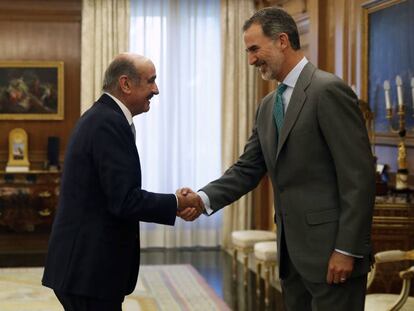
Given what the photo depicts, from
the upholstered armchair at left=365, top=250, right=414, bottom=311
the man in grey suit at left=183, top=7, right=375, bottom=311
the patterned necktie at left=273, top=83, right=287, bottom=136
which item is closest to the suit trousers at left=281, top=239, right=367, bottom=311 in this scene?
the man in grey suit at left=183, top=7, right=375, bottom=311

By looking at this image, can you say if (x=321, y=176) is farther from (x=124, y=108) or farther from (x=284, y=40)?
(x=124, y=108)

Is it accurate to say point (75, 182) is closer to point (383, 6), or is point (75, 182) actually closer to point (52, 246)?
point (52, 246)

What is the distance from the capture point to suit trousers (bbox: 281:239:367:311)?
3.03 m

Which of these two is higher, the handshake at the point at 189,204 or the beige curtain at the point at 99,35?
the beige curtain at the point at 99,35

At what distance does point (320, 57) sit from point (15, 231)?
4.38 metres

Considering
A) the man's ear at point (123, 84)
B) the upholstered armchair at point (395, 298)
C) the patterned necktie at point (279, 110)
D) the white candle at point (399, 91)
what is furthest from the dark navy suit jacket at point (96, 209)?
the white candle at point (399, 91)

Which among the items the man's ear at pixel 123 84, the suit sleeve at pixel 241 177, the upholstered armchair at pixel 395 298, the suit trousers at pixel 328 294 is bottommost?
the upholstered armchair at pixel 395 298

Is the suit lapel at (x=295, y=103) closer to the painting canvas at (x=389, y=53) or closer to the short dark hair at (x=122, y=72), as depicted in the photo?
the short dark hair at (x=122, y=72)

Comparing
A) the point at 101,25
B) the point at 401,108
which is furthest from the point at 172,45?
the point at 401,108

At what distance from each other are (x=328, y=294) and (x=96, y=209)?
989mm

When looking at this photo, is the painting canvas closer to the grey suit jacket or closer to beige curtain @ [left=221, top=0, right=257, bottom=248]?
beige curtain @ [left=221, top=0, right=257, bottom=248]

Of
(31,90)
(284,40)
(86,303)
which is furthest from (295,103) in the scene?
(31,90)

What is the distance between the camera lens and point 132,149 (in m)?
3.18

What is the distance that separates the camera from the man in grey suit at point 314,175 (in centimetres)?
298
